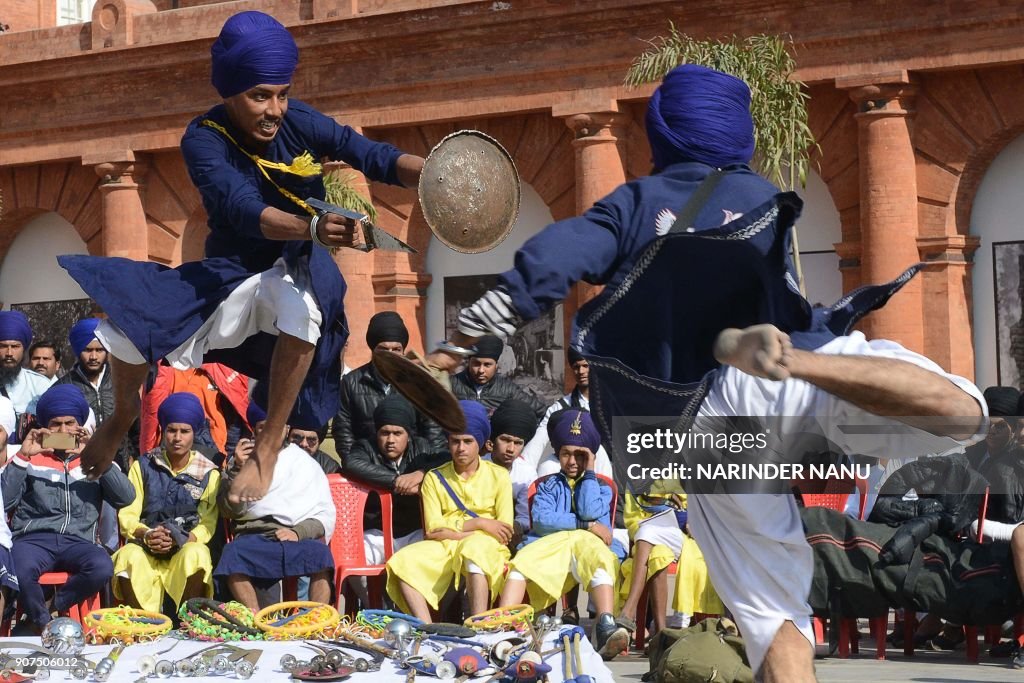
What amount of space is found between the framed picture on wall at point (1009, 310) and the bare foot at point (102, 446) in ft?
45.1

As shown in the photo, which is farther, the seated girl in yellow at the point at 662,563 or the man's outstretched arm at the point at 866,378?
the seated girl in yellow at the point at 662,563

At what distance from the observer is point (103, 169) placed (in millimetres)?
23875

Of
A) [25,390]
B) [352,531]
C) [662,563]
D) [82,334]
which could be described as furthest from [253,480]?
[25,390]

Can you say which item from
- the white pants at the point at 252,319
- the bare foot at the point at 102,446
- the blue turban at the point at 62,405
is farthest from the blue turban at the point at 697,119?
the blue turban at the point at 62,405

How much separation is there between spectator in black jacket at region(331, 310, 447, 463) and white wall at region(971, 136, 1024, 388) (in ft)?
30.4

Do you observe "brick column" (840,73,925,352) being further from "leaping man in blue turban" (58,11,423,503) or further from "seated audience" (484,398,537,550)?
"leaping man in blue turban" (58,11,423,503)

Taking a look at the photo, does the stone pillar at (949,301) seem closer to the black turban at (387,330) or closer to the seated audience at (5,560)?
the black turban at (387,330)

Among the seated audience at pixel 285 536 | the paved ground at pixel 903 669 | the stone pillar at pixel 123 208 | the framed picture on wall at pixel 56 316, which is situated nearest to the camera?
the paved ground at pixel 903 669

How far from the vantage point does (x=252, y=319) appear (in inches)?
249

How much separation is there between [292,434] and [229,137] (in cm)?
493

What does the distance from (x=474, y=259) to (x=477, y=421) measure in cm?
1108

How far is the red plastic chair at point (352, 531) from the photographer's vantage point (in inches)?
423

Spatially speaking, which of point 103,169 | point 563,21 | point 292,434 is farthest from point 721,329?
point 103,169

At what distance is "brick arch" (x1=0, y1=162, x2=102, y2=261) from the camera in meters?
24.5
